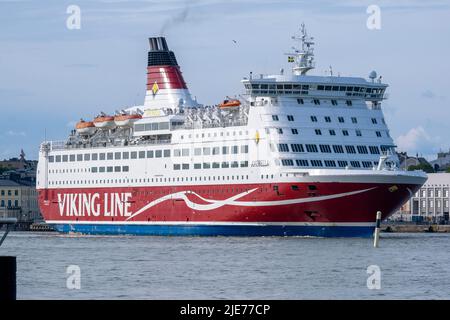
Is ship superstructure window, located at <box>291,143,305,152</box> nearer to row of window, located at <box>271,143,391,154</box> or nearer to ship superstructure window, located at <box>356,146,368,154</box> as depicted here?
row of window, located at <box>271,143,391,154</box>

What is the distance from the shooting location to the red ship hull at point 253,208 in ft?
199

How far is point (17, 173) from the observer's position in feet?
491

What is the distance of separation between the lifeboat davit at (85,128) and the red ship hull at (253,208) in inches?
214

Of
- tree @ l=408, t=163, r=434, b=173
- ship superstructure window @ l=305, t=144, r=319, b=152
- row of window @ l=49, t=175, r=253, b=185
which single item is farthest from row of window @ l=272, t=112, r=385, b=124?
tree @ l=408, t=163, r=434, b=173

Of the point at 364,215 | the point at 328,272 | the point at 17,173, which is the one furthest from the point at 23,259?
the point at 17,173

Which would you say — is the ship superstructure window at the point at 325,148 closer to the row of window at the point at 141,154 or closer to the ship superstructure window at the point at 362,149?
the ship superstructure window at the point at 362,149

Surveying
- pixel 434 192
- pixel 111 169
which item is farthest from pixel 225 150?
pixel 434 192

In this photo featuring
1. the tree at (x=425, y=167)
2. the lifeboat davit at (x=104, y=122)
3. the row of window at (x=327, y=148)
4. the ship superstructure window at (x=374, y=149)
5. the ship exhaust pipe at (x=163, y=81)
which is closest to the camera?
the row of window at (x=327, y=148)

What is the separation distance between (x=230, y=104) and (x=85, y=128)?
15.3m

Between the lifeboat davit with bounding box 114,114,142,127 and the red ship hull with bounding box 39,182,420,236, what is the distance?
4.02 metres

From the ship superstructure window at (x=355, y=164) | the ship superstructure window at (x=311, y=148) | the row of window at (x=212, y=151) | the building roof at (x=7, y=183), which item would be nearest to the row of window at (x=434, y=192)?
the building roof at (x=7, y=183)
